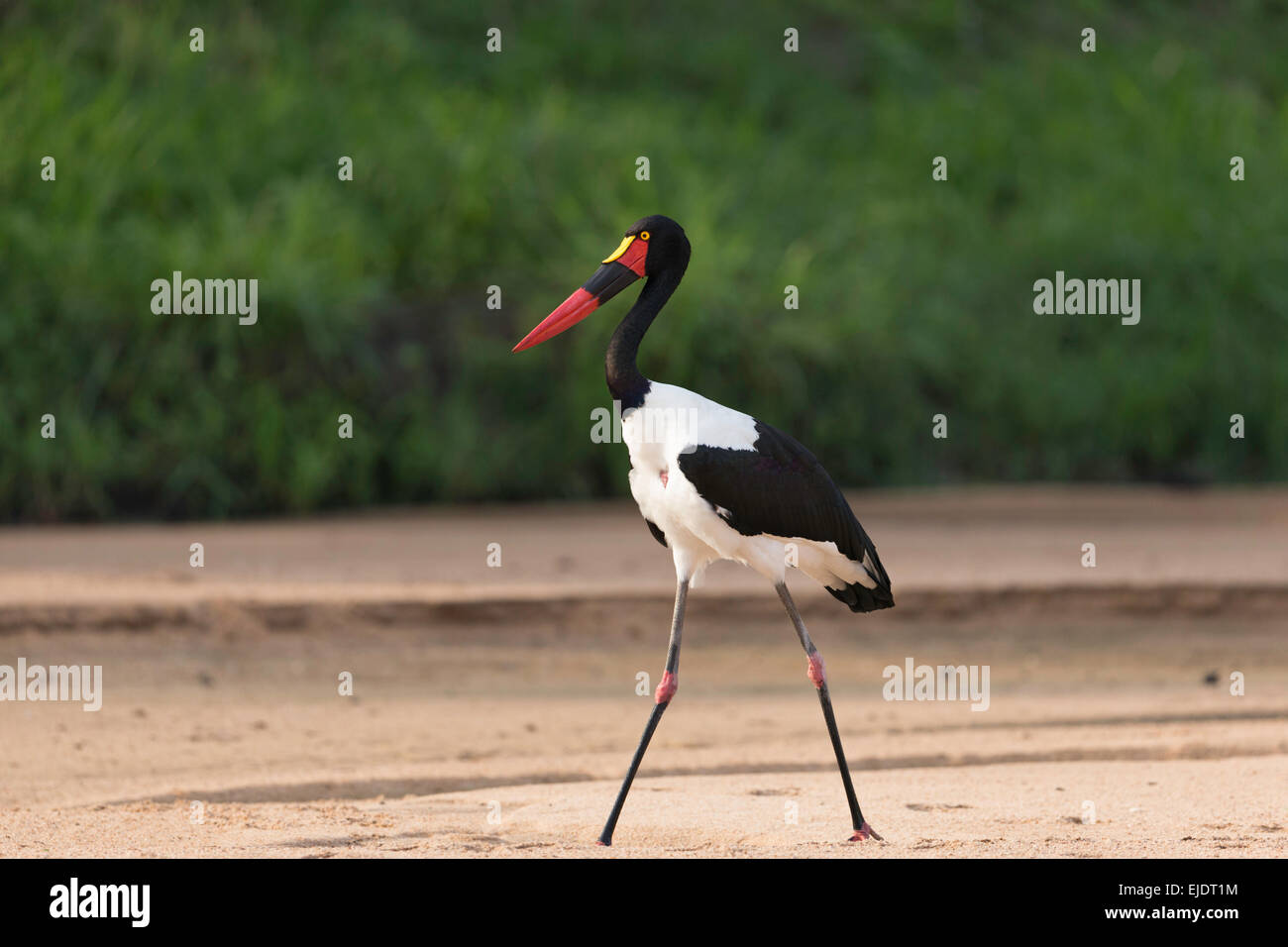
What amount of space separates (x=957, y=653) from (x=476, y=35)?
570 inches

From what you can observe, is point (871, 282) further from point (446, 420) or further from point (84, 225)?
point (84, 225)

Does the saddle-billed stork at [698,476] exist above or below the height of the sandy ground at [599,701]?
above

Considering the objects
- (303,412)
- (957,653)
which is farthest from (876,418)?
(957,653)

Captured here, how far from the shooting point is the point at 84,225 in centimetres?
1468

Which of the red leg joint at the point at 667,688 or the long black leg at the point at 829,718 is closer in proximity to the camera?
the long black leg at the point at 829,718

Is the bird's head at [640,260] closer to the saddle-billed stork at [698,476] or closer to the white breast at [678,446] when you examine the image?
the saddle-billed stork at [698,476]

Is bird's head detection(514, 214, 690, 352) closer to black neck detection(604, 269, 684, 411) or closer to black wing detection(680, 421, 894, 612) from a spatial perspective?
black neck detection(604, 269, 684, 411)

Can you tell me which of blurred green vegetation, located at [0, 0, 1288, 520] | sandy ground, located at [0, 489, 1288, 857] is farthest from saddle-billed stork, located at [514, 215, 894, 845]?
blurred green vegetation, located at [0, 0, 1288, 520]

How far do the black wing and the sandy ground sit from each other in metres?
0.86

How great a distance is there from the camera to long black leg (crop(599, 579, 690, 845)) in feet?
15.9

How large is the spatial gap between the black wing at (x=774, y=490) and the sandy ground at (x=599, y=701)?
0.86 meters

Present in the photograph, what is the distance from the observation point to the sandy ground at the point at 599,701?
17.0ft

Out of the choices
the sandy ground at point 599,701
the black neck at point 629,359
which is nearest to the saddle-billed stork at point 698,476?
the black neck at point 629,359

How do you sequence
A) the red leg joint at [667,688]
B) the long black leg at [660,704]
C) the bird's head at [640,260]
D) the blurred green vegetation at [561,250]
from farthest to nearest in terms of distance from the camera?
the blurred green vegetation at [561,250] → the red leg joint at [667,688] → the bird's head at [640,260] → the long black leg at [660,704]
